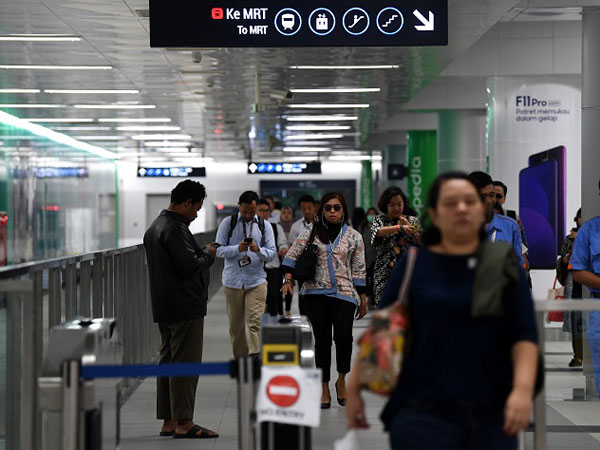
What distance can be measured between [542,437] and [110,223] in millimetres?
32137

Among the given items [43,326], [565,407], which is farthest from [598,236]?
[43,326]

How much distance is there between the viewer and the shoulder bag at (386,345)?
3432 millimetres

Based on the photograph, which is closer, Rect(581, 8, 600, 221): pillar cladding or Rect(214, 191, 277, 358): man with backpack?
Rect(581, 8, 600, 221): pillar cladding

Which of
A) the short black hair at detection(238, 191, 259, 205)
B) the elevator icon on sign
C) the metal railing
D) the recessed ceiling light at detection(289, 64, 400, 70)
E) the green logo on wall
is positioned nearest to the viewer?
the metal railing

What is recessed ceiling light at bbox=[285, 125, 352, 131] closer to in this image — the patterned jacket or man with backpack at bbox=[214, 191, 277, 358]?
man with backpack at bbox=[214, 191, 277, 358]

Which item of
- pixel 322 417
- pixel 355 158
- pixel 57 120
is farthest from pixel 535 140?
pixel 355 158

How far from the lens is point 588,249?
21.9 ft

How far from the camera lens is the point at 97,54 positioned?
45.4 ft

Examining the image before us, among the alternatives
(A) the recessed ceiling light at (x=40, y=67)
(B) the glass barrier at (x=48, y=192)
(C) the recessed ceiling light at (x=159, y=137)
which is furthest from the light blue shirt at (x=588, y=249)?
(C) the recessed ceiling light at (x=159, y=137)

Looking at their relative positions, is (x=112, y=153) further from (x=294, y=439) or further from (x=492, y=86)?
(x=294, y=439)

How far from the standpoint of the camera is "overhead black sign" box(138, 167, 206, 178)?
39.2 meters

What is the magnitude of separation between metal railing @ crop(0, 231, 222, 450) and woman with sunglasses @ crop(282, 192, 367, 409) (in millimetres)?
1513

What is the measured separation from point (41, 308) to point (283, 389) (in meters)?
2.16

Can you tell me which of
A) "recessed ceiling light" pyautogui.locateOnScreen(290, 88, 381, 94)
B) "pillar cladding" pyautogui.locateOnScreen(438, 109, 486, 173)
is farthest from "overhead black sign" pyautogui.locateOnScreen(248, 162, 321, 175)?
"recessed ceiling light" pyautogui.locateOnScreen(290, 88, 381, 94)
